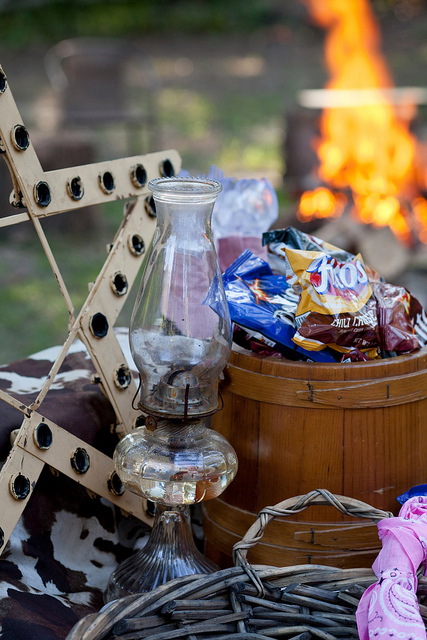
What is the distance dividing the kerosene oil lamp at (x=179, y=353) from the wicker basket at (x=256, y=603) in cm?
13

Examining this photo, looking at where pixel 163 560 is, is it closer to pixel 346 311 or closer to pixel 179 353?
pixel 179 353

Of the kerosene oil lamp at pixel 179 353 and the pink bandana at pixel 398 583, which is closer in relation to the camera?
the pink bandana at pixel 398 583

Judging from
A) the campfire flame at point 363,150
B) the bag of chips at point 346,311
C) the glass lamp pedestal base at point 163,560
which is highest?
the bag of chips at point 346,311

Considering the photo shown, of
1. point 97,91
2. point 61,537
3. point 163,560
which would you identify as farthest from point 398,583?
point 97,91

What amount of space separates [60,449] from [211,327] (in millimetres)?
316

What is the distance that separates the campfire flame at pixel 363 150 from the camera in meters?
3.51

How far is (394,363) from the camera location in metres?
1.14

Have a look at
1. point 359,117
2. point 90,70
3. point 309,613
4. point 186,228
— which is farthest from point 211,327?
point 90,70

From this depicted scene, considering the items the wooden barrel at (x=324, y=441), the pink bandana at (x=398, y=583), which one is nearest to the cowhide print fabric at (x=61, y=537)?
the wooden barrel at (x=324, y=441)

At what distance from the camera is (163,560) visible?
45.5 inches

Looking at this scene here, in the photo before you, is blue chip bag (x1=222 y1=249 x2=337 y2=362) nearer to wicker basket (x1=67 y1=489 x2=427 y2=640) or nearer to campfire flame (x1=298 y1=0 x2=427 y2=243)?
wicker basket (x1=67 y1=489 x2=427 y2=640)

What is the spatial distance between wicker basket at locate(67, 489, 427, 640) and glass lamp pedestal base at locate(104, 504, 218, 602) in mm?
136

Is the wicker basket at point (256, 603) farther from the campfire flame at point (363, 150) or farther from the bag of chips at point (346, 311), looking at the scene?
the campfire flame at point (363, 150)

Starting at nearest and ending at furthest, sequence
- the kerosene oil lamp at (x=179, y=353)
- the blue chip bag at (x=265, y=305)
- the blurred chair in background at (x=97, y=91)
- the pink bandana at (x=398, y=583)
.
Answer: the pink bandana at (x=398, y=583) → the kerosene oil lamp at (x=179, y=353) → the blue chip bag at (x=265, y=305) → the blurred chair in background at (x=97, y=91)
